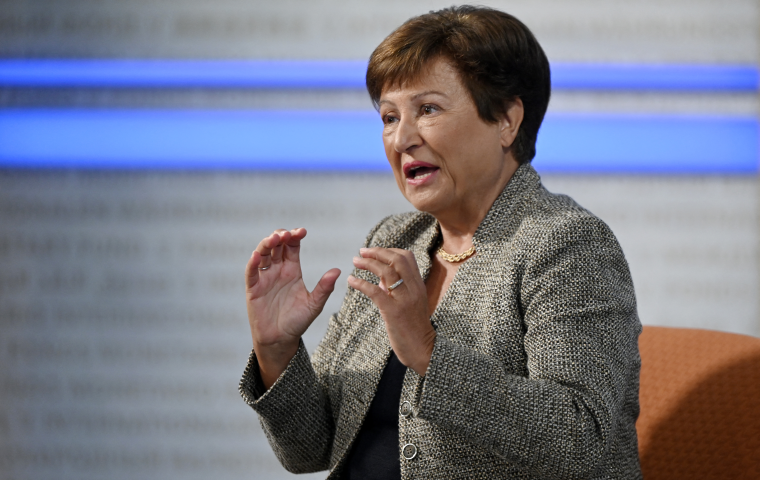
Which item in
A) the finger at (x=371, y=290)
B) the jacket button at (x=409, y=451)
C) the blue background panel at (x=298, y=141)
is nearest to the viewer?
the finger at (x=371, y=290)

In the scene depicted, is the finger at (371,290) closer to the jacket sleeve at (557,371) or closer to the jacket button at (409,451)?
the jacket sleeve at (557,371)

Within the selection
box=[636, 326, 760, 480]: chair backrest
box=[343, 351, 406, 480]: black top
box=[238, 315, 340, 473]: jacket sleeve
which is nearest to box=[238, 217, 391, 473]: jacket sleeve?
box=[238, 315, 340, 473]: jacket sleeve

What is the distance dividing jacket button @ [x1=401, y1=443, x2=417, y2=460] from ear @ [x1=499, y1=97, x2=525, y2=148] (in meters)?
0.52

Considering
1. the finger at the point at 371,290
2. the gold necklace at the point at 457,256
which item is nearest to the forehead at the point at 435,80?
the gold necklace at the point at 457,256

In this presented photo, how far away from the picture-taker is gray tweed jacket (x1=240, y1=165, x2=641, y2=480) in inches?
36.6

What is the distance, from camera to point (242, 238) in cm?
212

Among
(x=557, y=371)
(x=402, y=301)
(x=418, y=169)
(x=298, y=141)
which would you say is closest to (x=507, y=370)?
(x=557, y=371)

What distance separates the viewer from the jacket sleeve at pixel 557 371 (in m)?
0.92

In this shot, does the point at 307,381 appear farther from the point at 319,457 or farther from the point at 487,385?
the point at 487,385

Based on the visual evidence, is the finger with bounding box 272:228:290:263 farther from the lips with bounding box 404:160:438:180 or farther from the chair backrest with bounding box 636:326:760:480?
the chair backrest with bounding box 636:326:760:480

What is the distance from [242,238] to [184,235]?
6.9 inches

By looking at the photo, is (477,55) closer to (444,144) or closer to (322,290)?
(444,144)

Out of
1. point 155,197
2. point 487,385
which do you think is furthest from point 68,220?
point 487,385

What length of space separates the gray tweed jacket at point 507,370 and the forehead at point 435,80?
7.8 inches
